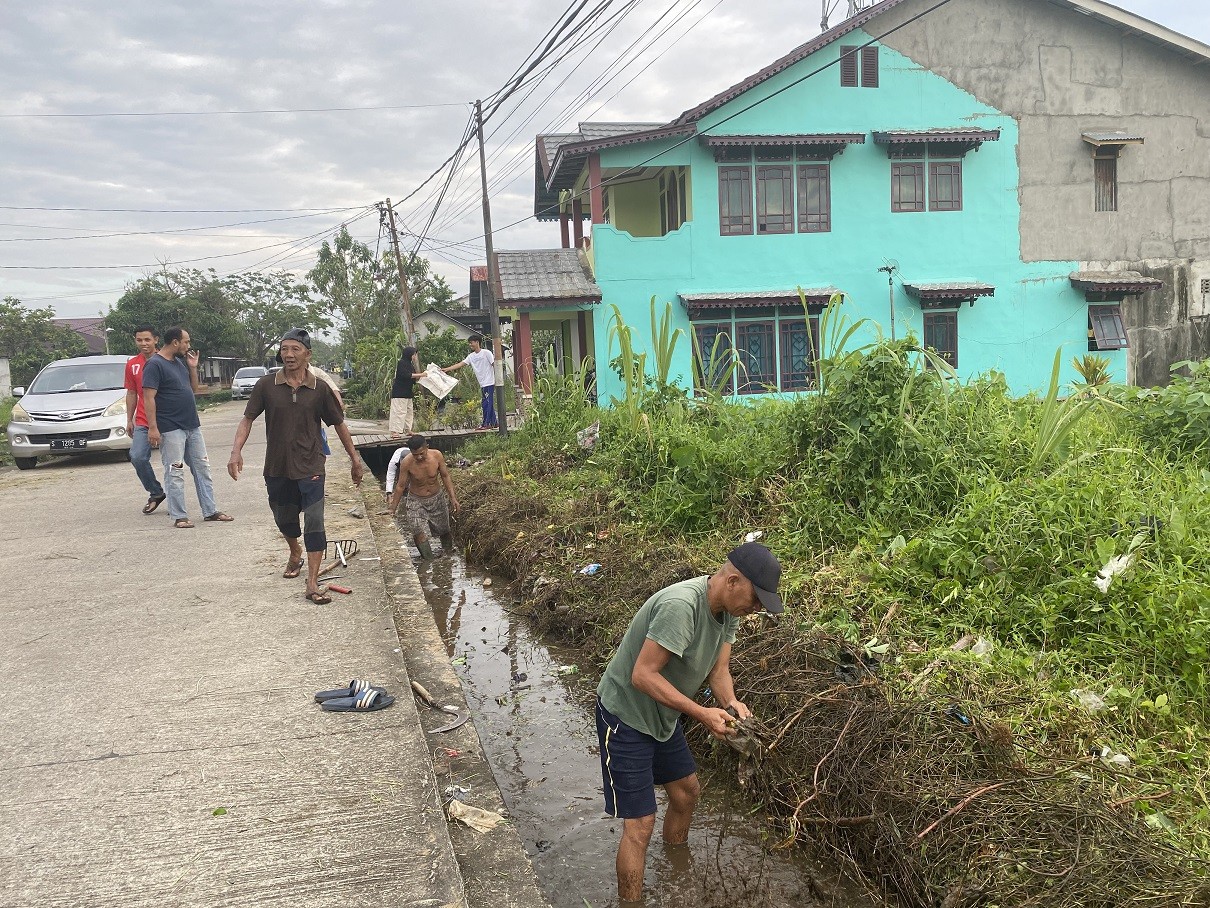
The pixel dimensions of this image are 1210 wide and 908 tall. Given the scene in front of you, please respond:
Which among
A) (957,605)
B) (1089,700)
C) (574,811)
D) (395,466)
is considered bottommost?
(574,811)

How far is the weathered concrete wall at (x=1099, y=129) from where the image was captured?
18.2 m

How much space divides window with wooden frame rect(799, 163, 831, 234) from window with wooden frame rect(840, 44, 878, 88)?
1730mm

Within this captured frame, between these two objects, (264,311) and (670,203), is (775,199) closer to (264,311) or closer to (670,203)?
(670,203)

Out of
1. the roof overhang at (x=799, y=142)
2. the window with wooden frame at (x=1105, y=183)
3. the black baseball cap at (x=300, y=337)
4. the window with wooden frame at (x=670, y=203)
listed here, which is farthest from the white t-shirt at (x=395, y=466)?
the window with wooden frame at (x=1105, y=183)

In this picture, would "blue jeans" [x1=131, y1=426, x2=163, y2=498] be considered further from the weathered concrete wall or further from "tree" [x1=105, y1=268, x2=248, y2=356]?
"tree" [x1=105, y1=268, x2=248, y2=356]

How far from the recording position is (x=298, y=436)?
233 inches

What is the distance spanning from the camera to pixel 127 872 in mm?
2955

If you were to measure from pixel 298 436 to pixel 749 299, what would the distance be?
13071mm

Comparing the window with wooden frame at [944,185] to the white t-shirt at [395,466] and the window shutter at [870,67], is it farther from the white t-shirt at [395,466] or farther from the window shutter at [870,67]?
the white t-shirt at [395,466]

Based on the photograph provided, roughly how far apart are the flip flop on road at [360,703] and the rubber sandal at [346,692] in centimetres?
3

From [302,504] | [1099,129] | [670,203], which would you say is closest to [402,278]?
[670,203]

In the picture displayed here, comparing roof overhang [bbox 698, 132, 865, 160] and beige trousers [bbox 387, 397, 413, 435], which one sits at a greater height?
roof overhang [bbox 698, 132, 865, 160]

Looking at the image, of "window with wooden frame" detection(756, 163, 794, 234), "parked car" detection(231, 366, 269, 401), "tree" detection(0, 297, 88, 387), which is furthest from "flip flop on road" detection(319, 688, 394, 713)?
"tree" detection(0, 297, 88, 387)

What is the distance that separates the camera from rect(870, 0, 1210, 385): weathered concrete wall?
1820 centimetres
